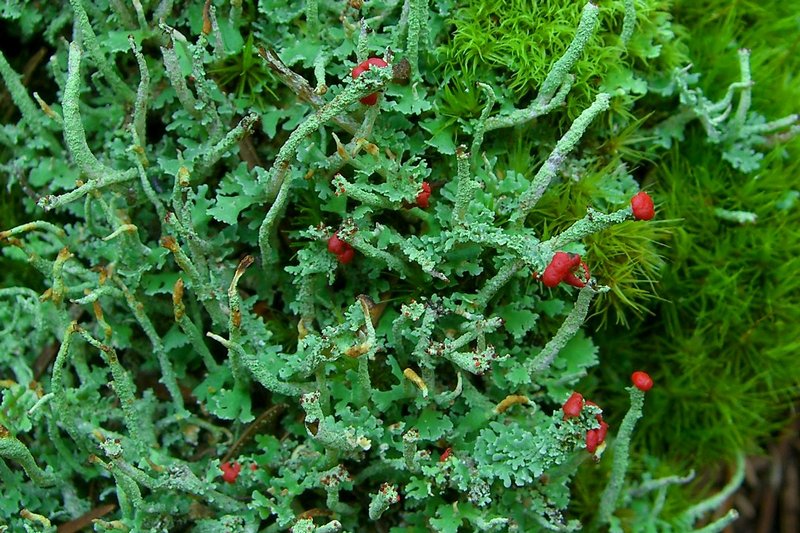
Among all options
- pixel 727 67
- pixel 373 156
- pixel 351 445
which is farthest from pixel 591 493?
pixel 727 67

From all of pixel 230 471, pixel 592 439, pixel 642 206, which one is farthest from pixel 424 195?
pixel 230 471

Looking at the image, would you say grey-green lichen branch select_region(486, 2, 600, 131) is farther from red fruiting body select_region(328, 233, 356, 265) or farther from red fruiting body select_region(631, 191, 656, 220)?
red fruiting body select_region(328, 233, 356, 265)

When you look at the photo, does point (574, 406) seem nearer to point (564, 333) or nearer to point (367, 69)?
point (564, 333)

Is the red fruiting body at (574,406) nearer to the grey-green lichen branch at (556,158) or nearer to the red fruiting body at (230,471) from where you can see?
the grey-green lichen branch at (556,158)

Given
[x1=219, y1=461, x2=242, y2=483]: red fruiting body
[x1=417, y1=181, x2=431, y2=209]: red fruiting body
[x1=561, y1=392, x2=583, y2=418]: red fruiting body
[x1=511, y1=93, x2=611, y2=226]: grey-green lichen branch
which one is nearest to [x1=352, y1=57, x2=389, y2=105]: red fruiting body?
[x1=417, y1=181, x2=431, y2=209]: red fruiting body

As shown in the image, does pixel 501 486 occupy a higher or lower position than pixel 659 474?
higher

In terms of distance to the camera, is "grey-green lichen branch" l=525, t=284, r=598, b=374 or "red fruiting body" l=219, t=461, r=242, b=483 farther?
"red fruiting body" l=219, t=461, r=242, b=483

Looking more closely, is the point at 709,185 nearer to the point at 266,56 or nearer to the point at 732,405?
the point at 732,405
